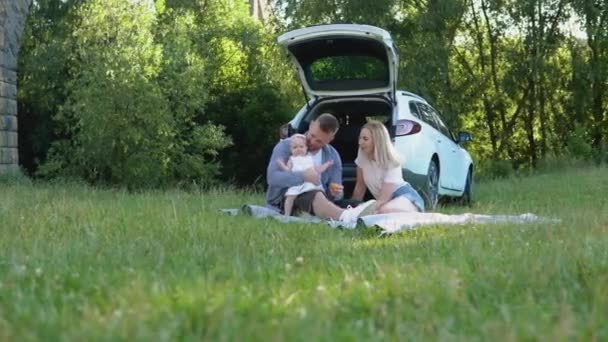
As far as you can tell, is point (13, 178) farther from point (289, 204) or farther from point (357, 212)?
point (357, 212)

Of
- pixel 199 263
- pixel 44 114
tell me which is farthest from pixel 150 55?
pixel 199 263

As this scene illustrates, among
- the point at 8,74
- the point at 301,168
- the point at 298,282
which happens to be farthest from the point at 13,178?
the point at 298,282

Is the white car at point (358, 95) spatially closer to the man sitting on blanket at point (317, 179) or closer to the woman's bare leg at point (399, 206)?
the man sitting on blanket at point (317, 179)

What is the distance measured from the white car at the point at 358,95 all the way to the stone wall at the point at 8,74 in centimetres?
733

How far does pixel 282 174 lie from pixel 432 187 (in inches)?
104

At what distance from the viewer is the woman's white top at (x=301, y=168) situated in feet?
28.0

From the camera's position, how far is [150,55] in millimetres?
17344

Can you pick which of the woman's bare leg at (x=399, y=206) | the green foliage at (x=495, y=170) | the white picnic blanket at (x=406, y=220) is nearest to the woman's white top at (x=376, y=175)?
the woman's bare leg at (x=399, y=206)

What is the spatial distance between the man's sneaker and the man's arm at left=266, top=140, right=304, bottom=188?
776 millimetres

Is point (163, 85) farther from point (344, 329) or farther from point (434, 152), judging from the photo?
point (344, 329)

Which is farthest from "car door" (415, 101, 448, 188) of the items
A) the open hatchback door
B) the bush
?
the bush

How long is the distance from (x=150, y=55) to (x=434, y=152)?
8443mm

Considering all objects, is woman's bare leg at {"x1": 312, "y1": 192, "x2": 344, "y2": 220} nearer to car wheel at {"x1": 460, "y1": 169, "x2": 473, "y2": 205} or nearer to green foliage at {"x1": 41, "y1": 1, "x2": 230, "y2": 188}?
car wheel at {"x1": 460, "y1": 169, "x2": 473, "y2": 205}

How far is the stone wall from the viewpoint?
15.5 meters
